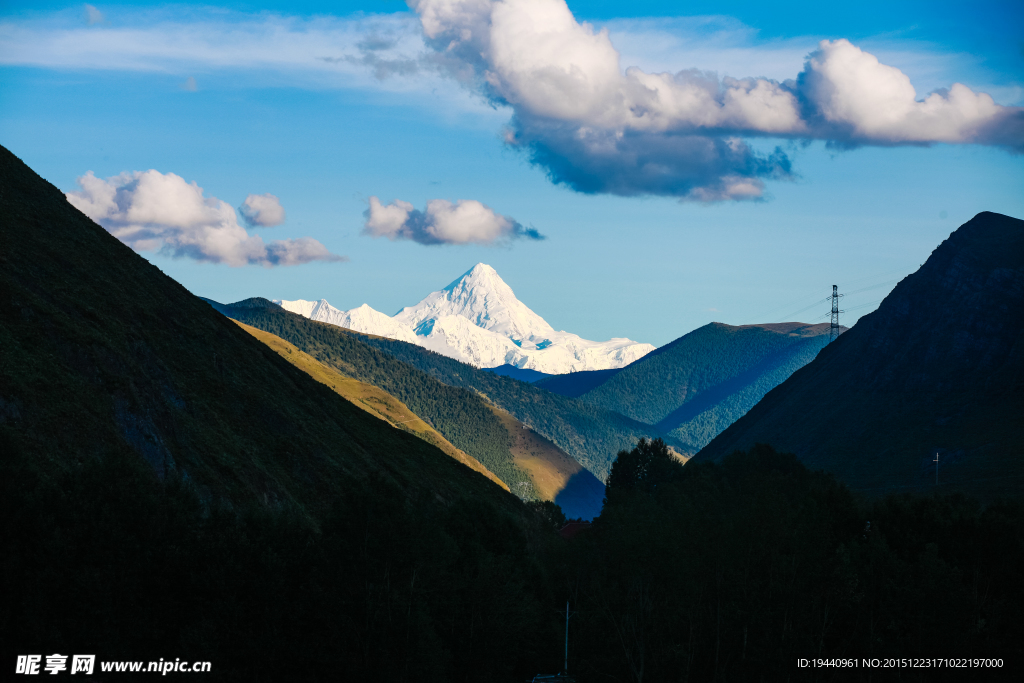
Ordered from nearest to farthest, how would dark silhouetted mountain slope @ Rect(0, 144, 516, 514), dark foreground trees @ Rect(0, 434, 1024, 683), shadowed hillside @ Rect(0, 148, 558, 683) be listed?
1. shadowed hillside @ Rect(0, 148, 558, 683)
2. dark foreground trees @ Rect(0, 434, 1024, 683)
3. dark silhouetted mountain slope @ Rect(0, 144, 516, 514)

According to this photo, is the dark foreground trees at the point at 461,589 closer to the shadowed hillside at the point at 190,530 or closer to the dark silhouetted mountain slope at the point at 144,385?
the shadowed hillside at the point at 190,530

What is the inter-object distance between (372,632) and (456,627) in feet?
32.0

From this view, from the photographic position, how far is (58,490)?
52.0 meters

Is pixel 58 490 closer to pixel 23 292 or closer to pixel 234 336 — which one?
pixel 23 292

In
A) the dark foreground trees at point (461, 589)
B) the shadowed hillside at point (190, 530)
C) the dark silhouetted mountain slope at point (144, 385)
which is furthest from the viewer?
the dark silhouetted mountain slope at point (144, 385)

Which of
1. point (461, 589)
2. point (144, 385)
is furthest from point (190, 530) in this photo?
point (144, 385)

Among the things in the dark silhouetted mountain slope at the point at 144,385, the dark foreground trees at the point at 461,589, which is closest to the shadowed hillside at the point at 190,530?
the dark foreground trees at the point at 461,589

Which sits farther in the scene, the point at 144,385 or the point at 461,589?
the point at 144,385

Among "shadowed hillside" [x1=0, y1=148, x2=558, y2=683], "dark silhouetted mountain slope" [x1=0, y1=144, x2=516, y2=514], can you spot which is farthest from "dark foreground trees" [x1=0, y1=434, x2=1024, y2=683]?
"dark silhouetted mountain slope" [x1=0, y1=144, x2=516, y2=514]

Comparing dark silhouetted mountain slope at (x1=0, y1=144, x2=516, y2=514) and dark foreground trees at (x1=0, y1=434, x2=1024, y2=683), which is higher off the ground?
dark silhouetted mountain slope at (x1=0, y1=144, x2=516, y2=514)

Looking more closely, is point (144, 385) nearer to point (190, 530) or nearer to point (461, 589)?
point (190, 530)

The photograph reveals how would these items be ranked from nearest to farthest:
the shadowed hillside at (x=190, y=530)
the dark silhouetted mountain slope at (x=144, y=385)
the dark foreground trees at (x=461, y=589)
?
the shadowed hillside at (x=190, y=530)
the dark foreground trees at (x=461, y=589)
the dark silhouetted mountain slope at (x=144, y=385)

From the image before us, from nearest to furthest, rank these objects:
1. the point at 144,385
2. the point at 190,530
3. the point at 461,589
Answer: the point at 190,530, the point at 461,589, the point at 144,385

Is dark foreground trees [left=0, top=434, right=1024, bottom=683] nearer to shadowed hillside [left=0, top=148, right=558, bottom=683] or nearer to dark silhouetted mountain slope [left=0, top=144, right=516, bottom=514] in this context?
shadowed hillside [left=0, top=148, right=558, bottom=683]
